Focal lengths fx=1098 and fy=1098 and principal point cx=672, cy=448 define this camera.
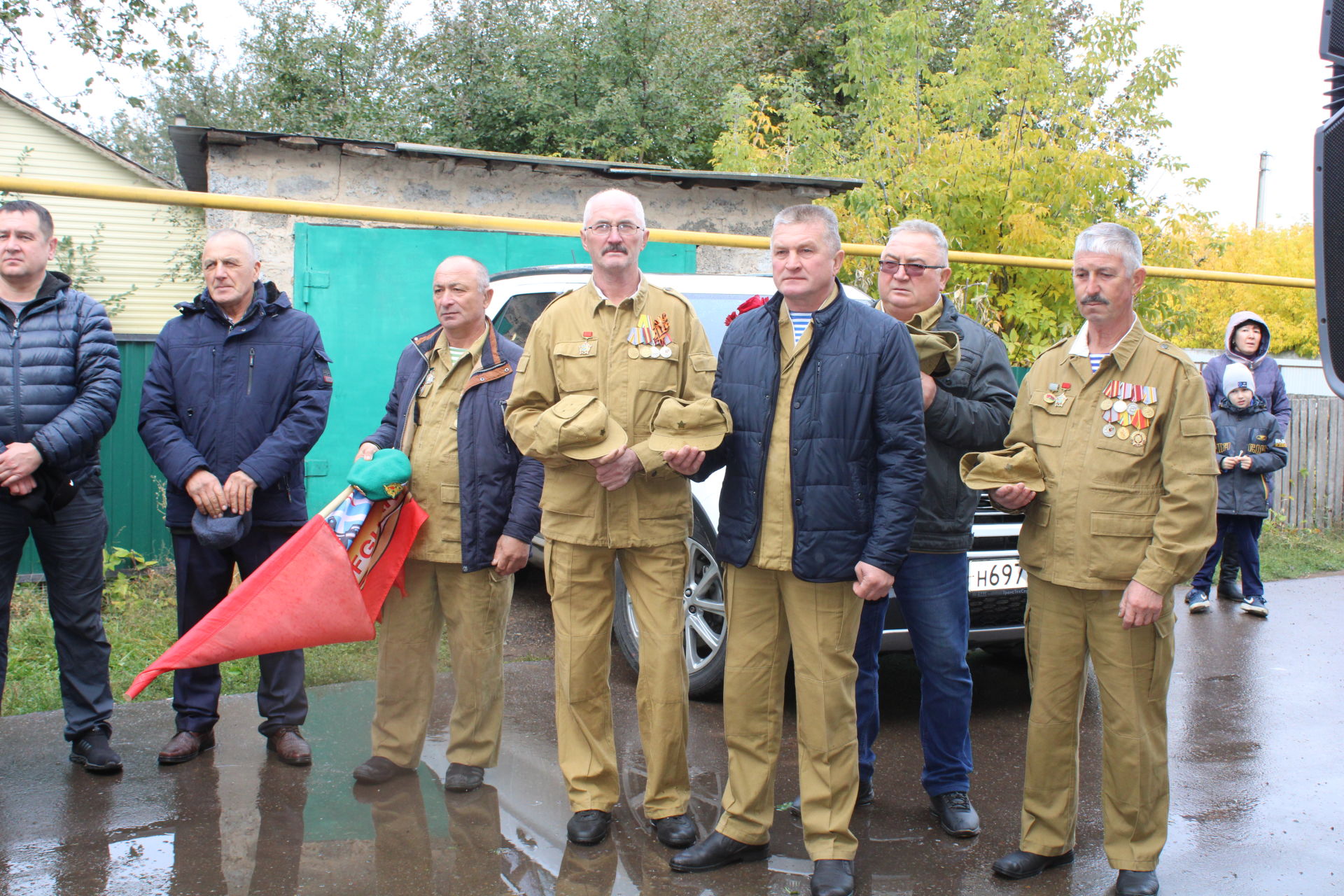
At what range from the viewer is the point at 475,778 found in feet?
13.5

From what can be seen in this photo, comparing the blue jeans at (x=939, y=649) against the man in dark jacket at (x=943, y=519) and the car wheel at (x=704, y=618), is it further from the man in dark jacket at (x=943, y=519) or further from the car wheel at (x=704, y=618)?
the car wheel at (x=704, y=618)

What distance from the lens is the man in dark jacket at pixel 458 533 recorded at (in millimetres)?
Answer: 4031

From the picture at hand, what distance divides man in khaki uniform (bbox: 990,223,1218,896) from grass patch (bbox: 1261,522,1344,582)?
6.22 meters

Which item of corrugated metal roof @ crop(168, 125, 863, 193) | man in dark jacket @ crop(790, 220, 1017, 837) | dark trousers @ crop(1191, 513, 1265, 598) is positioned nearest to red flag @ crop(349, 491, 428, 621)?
man in dark jacket @ crop(790, 220, 1017, 837)

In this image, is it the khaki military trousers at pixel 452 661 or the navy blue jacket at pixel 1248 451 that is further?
the navy blue jacket at pixel 1248 451

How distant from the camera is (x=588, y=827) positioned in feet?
11.9

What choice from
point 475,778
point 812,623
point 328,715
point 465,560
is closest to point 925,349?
point 812,623

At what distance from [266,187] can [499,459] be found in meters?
4.95

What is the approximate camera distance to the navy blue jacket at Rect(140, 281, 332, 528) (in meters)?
4.30

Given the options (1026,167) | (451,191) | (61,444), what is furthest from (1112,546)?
(1026,167)

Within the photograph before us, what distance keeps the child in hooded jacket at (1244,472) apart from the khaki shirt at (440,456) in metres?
5.60

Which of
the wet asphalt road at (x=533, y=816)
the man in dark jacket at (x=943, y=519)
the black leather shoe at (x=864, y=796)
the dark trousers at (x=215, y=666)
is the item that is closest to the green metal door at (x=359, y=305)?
the wet asphalt road at (x=533, y=816)

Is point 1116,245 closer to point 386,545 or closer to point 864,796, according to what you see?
point 864,796

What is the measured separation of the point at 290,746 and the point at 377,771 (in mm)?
427
